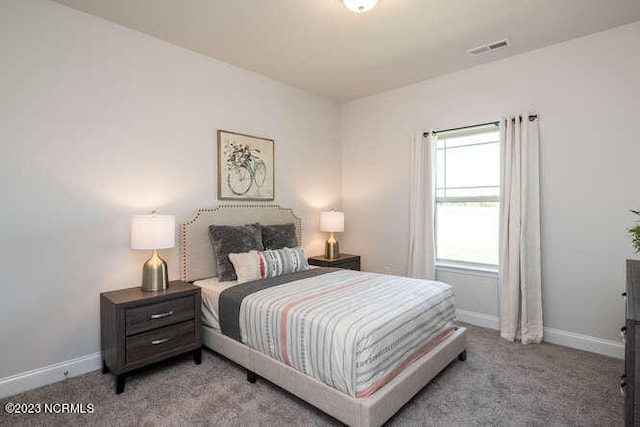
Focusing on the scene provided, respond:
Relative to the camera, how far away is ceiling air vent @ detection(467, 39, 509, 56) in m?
3.13

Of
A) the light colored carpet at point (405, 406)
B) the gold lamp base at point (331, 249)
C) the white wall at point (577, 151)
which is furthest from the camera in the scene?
the gold lamp base at point (331, 249)

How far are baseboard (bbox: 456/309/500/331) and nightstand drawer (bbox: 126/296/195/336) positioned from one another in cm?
290

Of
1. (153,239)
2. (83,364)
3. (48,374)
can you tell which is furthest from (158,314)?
(48,374)

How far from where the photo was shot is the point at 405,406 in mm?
2195

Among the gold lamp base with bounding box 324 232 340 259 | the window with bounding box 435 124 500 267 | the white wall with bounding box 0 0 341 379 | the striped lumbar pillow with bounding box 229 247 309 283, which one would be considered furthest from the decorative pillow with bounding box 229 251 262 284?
the window with bounding box 435 124 500 267

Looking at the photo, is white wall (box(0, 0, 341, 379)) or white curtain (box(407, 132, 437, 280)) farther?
white curtain (box(407, 132, 437, 280))

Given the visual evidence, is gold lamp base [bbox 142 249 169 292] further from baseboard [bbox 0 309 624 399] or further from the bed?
baseboard [bbox 0 309 624 399]

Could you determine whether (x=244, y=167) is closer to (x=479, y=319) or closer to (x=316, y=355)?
(x=316, y=355)

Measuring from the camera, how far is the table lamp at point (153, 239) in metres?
2.59

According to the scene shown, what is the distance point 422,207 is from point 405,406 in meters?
2.41

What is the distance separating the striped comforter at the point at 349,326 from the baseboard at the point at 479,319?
A: 1227mm

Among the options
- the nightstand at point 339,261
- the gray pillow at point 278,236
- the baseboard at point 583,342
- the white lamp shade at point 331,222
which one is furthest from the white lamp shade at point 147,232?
the baseboard at point 583,342

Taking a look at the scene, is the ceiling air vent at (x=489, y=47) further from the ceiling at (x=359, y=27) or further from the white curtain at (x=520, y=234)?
the white curtain at (x=520, y=234)

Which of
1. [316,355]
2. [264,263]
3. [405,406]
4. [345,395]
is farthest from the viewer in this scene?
[264,263]
